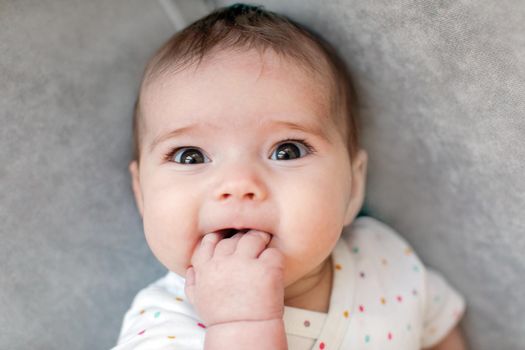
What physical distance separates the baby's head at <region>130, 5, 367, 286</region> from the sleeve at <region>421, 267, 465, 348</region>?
0.41 meters

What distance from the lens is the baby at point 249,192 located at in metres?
0.93

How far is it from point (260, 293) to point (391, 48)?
0.53 meters

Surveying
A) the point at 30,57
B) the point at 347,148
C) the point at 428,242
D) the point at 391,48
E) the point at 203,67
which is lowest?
the point at 428,242

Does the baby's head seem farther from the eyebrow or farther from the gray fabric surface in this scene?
the gray fabric surface

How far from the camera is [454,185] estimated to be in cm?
124

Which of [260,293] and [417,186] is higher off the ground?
[260,293]

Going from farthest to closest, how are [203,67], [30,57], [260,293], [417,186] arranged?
[417,186], [30,57], [203,67], [260,293]

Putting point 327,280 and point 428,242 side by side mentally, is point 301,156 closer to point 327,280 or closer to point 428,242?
point 327,280

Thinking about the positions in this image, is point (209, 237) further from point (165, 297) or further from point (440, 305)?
point (440, 305)

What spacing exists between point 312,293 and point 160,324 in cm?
30

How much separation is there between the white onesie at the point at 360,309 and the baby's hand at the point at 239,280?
147 millimetres

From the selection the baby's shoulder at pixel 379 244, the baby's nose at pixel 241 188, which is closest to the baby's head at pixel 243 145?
the baby's nose at pixel 241 188

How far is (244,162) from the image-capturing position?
3.26 ft

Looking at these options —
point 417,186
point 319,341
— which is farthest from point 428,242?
point 319,341
